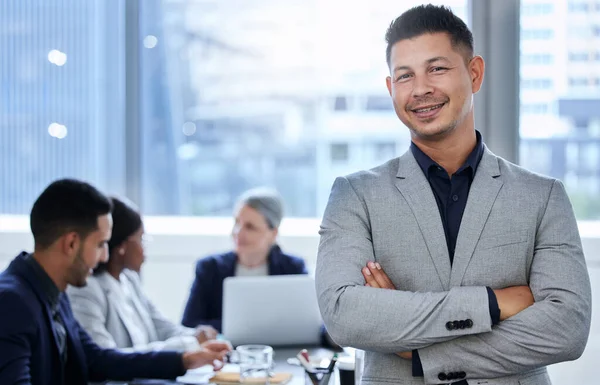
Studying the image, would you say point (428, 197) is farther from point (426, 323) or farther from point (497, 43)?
point (497, 43)

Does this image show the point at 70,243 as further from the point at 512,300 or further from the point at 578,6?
A: the point at 578,6

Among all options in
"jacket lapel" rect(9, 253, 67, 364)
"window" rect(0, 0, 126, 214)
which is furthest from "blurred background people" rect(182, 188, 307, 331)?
"window" rect(0, 0, 126, 214)

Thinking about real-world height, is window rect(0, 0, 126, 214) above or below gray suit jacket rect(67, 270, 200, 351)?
above

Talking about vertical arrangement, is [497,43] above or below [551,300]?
above

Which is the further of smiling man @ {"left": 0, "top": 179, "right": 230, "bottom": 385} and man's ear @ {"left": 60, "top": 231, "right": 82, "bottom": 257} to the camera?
man's ear @ {"left": 60, "top": 231, "right": 82, "bottom": 257}

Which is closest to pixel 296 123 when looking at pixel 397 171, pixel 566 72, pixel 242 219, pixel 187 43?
pixel 187 43

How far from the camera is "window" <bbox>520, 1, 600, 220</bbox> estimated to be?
4941 millimetres

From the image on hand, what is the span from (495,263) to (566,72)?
11.6 feet

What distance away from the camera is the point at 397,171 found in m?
1.93

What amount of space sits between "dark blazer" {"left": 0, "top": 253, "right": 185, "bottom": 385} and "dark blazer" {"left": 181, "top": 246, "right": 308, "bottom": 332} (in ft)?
3.50

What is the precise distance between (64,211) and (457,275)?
4.92 feet

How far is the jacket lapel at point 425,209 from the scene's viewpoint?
5.88 feet

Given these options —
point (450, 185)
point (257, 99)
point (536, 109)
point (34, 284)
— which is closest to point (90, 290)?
point (34, 284)

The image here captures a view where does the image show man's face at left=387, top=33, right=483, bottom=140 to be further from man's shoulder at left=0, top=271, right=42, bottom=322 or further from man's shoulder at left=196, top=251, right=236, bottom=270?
man's shoulder at left=196, top=251, right=236, bottom=270
